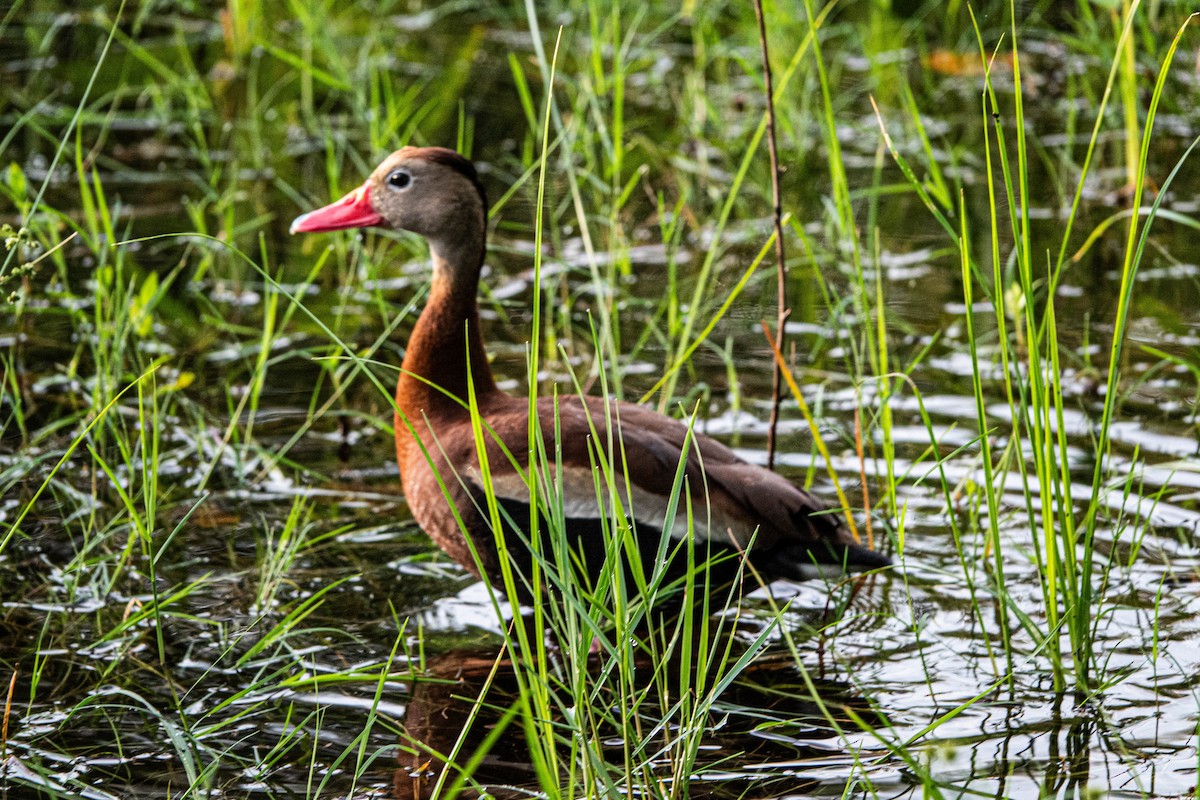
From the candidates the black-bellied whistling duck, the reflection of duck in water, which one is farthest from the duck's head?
the reflection of duck in water

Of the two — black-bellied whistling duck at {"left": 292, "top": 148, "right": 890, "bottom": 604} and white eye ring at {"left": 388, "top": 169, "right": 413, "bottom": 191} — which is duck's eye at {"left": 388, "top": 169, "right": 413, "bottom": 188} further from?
black-bellied whistling duck at {"left": 292, "top": 148, "right": 890, "bottom": 604}

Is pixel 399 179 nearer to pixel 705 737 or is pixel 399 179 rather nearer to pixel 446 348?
pixel 446 348

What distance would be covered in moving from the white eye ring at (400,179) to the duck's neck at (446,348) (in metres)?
0.18

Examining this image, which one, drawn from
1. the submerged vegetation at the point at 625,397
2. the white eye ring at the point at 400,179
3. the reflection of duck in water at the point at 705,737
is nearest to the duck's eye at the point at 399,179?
the white eye ring at the point at 400,179

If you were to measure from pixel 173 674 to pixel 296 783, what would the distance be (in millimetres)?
546

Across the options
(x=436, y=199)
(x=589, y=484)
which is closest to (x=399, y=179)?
(x=436, y=199)

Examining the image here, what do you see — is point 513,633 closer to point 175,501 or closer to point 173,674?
point 173,674

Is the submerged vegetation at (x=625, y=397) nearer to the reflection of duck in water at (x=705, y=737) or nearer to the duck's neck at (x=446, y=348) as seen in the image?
the reflection of duck in water at (x=705, y=737)

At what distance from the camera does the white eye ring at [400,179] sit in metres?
3.90

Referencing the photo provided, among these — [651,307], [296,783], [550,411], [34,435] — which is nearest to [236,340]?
[34,435]

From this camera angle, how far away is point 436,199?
12.8 feet

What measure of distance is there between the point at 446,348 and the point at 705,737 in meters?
1.27

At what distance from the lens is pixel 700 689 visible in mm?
2434

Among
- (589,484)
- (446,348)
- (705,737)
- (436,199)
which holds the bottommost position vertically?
(705,737)
